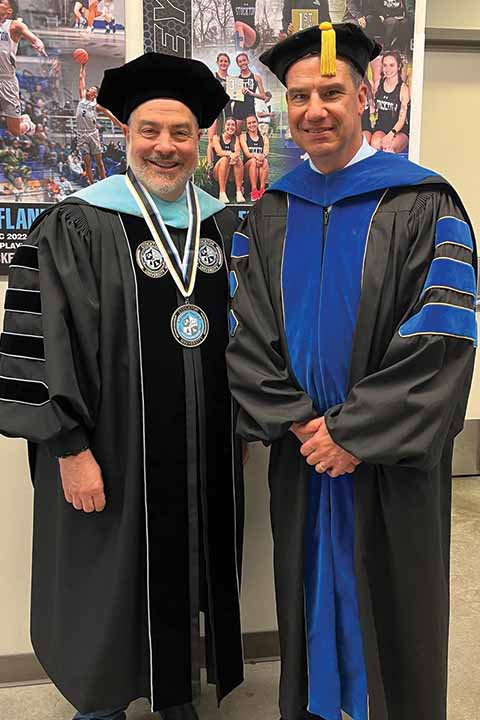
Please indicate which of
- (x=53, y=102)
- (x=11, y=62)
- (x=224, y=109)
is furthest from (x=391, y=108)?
(x=11, y=62)

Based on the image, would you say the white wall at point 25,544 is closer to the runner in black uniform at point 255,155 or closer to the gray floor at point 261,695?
the gray floor at point 261,695

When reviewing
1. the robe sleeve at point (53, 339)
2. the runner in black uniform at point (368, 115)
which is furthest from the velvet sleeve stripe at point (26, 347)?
the runner in black uniform at point (368, 115)

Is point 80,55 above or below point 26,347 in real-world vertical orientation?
above

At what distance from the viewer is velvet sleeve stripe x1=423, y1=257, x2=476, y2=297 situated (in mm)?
1597

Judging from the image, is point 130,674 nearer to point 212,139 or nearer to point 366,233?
point 366,233

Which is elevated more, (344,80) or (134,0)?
(134,0)

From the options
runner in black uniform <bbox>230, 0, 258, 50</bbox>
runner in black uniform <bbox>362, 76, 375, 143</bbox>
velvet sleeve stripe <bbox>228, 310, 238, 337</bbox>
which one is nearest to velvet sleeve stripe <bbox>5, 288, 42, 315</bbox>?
velvet sleeve stripe <bbox>228, 310, 238, 337</bbox>

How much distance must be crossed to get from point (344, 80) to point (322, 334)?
0.63m

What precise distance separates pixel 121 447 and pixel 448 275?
0.99m

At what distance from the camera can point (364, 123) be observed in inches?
92.7

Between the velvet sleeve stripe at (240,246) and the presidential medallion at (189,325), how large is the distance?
7.4 inches

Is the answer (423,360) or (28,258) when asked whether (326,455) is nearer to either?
(423,360)

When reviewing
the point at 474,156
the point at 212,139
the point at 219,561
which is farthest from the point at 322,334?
the point at 474,156

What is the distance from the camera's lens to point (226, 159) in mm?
2330
